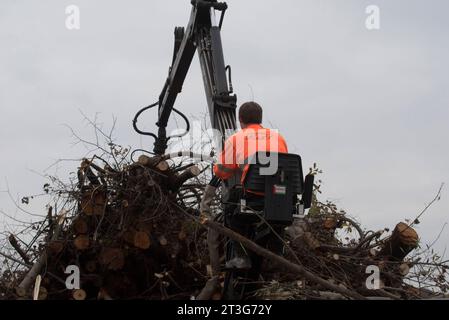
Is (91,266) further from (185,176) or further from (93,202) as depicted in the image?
(185,176)

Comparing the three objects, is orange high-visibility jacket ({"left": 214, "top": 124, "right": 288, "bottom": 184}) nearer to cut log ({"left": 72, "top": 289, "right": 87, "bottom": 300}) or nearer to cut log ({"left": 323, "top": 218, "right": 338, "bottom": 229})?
cut log ({"left": 72, "top": 289, "right": 87, "bottom": 300})

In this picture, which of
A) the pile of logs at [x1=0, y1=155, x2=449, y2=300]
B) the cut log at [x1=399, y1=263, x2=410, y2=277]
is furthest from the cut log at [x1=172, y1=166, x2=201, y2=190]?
the cut log at [x1=399, y1=263, x2=410, y2=277]

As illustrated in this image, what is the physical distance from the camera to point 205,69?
7.00 meters

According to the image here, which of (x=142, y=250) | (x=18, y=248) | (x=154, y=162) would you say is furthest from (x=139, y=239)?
(x=18, y=248)

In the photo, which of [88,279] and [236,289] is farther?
[88,279]

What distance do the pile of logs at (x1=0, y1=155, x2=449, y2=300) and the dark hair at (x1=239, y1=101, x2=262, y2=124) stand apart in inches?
42.3

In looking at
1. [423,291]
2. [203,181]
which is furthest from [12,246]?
[423,291]

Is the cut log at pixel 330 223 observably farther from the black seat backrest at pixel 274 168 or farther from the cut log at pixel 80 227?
the cut log at pixel 80 227

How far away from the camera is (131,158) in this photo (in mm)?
6355

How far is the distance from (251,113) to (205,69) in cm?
190

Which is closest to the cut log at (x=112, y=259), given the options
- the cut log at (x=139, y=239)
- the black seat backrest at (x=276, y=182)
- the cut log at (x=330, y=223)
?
the cut log at (x=139, y=239)

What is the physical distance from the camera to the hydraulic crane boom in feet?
21.0

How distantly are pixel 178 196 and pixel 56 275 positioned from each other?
1.39 m
